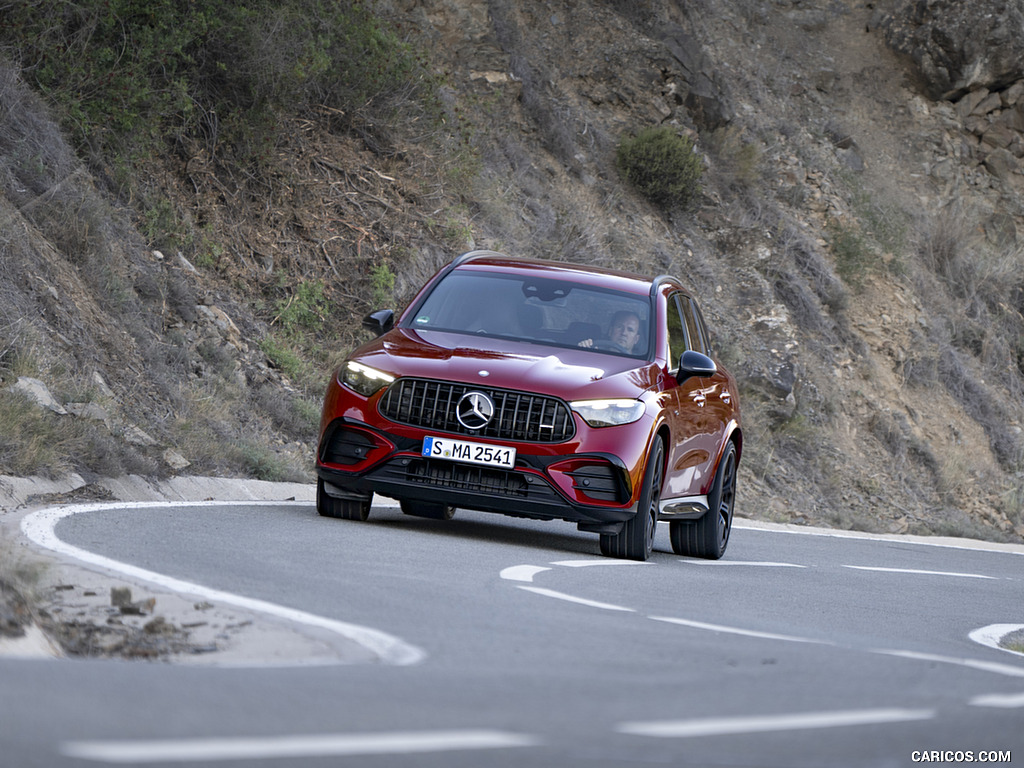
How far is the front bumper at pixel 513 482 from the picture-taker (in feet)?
29.6

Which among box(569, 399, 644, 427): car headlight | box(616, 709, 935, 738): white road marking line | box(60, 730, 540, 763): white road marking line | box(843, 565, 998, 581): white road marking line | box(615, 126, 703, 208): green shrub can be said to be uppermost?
box(615, 126, 703, 208): green shrub

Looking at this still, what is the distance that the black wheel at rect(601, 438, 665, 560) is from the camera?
364 inches

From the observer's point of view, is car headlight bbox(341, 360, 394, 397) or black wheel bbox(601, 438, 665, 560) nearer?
black wheel bbox(601, 438, 665, 560)

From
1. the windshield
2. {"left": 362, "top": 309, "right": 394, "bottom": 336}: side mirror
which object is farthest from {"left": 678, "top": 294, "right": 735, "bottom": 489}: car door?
{"left": 362, "top": 309, "right": 394, "bottom": 336}: side mirror

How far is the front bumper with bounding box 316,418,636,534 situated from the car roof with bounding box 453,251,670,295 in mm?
2102

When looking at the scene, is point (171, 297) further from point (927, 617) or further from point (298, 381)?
point (927, 617)

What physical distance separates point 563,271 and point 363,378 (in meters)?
2.12

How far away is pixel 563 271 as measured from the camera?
10852 millimetres

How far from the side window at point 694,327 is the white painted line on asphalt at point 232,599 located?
5.18 m

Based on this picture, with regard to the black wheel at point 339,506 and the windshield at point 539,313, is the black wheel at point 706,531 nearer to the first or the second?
the windshield at point 539,313

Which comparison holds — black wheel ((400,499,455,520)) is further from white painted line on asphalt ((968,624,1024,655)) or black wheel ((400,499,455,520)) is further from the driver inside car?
white painted line on asphalt ((968,624,1024,655))

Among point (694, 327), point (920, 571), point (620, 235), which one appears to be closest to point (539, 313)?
point (694, 327)

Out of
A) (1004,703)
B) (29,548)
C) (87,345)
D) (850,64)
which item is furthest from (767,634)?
(850,64)

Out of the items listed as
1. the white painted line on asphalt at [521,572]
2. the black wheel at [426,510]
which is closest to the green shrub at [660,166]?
the black wheel at [426,510]
